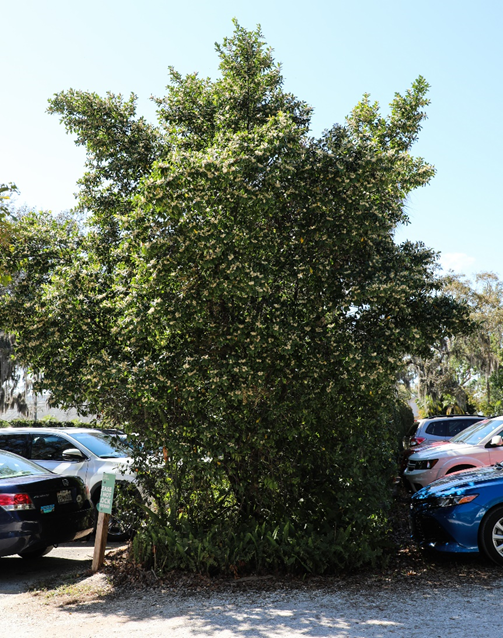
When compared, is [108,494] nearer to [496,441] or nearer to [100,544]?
[100,544]

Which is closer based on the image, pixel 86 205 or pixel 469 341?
pixel 86 205

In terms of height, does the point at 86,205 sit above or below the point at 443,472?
above

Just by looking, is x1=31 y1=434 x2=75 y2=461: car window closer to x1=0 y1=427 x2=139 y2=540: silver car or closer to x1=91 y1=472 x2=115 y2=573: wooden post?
x1=0 y1=427 x2=139 y2=540: silver car

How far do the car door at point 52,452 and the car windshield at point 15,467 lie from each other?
1495 mm

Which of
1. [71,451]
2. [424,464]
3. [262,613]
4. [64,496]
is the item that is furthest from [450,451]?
[64,496]

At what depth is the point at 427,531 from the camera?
7582 mm

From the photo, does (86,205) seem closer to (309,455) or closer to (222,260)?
(222,260)

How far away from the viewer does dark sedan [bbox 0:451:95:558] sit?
7500 mm

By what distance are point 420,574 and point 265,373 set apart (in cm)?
275

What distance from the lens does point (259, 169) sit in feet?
22.3

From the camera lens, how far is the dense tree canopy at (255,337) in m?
6.89

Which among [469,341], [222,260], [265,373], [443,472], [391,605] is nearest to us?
[391,605]

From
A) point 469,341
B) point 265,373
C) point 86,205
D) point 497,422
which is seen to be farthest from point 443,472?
point 469,341

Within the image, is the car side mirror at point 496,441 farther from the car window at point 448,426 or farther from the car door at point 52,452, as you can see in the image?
the car door at point 52,452
